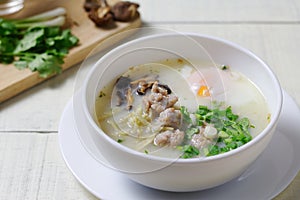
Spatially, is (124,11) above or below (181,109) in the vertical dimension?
below

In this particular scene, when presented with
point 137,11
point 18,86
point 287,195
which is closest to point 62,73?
point 18,86

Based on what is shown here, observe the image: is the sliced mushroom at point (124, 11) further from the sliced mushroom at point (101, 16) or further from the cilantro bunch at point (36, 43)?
the cilantro bunch at point (36, 43)

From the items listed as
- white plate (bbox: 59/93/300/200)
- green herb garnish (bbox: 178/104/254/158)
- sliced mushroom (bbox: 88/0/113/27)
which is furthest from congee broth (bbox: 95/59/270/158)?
sliced mushroom (bbox: 88/0/113/27)

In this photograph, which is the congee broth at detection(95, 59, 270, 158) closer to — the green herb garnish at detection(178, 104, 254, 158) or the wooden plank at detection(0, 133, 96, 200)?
the green herb garnish at detection(178, 104, 254, 158)

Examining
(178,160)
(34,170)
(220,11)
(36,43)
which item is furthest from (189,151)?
(220,11)

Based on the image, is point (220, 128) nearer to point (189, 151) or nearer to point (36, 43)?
point (189, 151)

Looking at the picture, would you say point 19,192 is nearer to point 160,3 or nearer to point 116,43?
point 116,43
